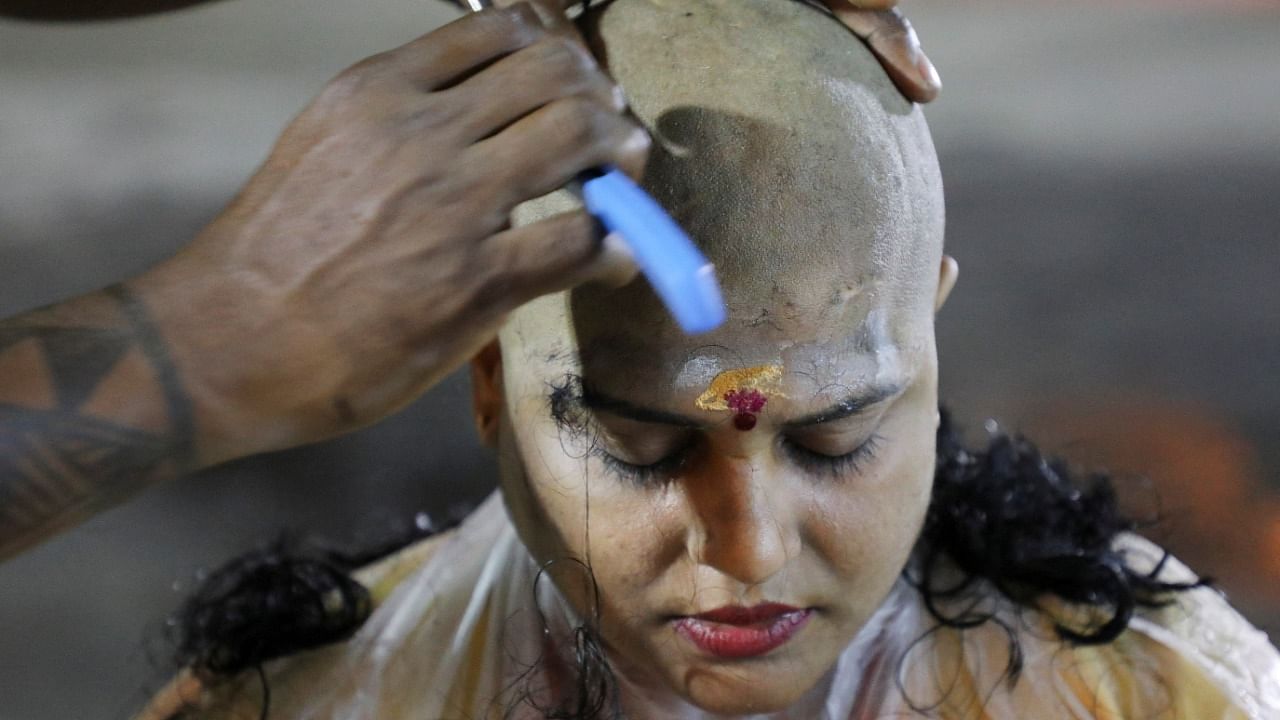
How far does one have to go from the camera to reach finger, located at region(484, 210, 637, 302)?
2.65 feet

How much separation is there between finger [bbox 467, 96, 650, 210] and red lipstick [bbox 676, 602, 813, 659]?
370mm

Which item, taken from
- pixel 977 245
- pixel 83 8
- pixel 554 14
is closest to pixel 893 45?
pixel 554 14

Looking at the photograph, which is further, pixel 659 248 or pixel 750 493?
pixel 750 493

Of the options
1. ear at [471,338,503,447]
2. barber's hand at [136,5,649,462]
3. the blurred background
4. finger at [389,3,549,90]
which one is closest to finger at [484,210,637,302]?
barber's hand at [136,5,649,462]

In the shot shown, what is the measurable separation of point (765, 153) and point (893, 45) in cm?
17

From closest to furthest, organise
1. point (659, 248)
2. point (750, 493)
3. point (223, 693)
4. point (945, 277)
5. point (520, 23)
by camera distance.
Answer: point (659, 248) < point (520, 23) < point (750, 493) < point (945, 277) < point (223, 693)

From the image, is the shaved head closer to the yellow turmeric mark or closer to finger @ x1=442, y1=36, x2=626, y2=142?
the yellow turmeric mark

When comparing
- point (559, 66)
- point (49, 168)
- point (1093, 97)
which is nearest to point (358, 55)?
point (49, 168)

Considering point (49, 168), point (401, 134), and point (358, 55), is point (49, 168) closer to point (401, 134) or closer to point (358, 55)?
point (358, 55)

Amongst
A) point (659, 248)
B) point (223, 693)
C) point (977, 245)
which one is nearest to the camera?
point (659, 248)

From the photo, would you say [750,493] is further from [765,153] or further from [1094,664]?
[1094,664]

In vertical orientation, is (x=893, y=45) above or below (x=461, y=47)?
below

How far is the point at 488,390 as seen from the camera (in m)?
1.18

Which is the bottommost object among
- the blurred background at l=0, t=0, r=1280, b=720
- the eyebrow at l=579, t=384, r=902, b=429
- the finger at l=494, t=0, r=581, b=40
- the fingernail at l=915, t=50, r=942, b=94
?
the blurred background at l=0, t=0, r=1280, b=720
